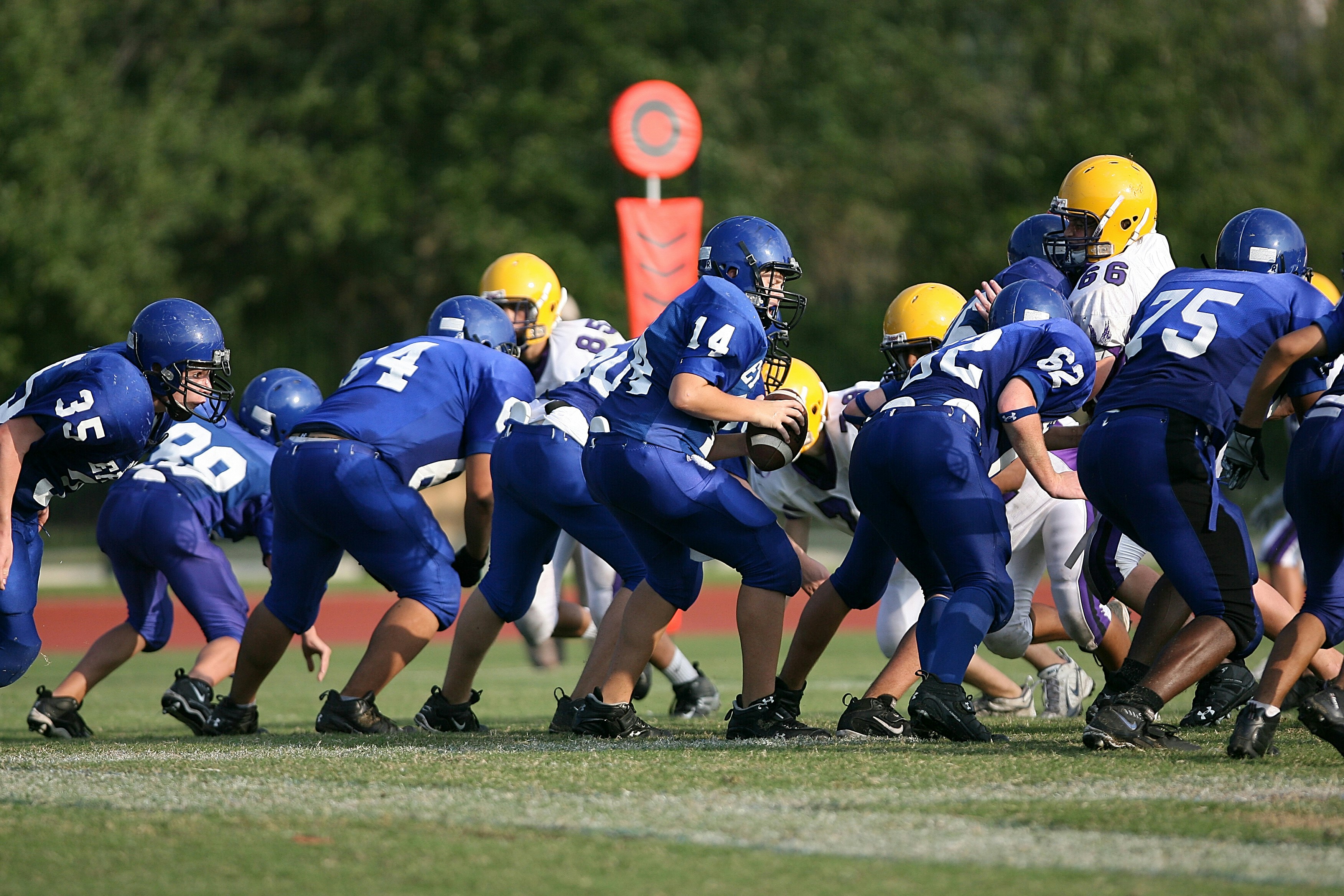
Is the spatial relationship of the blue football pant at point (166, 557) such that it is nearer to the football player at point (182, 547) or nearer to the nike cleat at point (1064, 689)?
the football player at point (182, 547)

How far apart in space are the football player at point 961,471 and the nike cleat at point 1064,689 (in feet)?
5.34

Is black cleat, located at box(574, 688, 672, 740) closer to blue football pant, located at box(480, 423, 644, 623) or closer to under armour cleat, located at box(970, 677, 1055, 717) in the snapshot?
blue football pant, located at box(480, 423, 644, 623)

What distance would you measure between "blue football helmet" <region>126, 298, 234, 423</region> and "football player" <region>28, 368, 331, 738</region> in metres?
0.86

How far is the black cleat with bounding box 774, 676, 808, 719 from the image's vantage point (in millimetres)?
5824

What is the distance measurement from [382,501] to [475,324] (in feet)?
4.18

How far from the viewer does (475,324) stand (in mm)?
7164

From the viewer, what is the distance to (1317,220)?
22.5m

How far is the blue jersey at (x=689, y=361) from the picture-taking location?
17.8 ft

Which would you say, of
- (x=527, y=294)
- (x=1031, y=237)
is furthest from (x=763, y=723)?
(x=527, y=294)

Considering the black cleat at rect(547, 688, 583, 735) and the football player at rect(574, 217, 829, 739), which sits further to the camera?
the black cleat at rect(547, 688, 583, 735)

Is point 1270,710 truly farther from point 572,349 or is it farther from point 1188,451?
point 572,349

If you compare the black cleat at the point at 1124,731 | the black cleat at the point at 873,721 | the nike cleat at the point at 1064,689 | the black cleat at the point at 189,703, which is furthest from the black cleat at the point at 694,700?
the black cleat at the point at 1124,731

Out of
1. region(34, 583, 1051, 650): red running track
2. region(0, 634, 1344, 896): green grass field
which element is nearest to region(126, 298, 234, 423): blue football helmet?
region(0, 634, 1344, 896): green grass field

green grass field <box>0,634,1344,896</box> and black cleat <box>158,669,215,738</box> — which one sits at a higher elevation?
green grass field <box>0,634,1344,896</box>
